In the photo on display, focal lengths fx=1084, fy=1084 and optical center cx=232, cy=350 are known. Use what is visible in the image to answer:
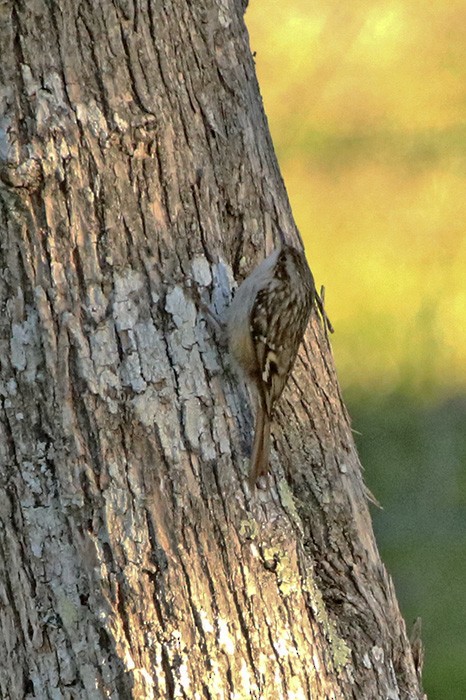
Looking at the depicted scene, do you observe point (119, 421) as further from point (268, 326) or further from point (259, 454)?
point (268, 326)

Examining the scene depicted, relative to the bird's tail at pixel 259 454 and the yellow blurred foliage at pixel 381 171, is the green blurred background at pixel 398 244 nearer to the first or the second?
the yellow blurred foliage at pixel 381 171

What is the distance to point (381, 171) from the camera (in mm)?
3838

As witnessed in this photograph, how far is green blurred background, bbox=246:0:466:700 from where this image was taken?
379cm

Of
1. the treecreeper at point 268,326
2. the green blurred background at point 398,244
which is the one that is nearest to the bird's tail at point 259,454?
the treecreeper at point 268,326

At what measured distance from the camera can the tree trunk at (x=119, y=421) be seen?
1.65m

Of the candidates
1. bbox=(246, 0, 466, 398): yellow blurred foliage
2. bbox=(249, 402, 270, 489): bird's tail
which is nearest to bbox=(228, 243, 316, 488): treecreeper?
bbox=(249, 402, 270, 489): bird's tail

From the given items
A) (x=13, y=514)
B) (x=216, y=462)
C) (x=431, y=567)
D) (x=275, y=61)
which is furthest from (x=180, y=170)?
(x=431, y=567)

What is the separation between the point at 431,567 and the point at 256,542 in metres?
2.31

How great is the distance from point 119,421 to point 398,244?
2.34 m

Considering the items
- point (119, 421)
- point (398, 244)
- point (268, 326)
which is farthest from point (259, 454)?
point (398, 244)

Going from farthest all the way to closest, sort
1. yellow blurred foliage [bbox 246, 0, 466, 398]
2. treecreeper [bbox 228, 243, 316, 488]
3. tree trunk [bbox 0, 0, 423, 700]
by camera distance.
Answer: yellow blurred foliage [bbox 246, 0, 466, 398] → treecreeper [bbox 228, 243, 316, 488] → tree trunk [bbox 0, 0, 423, 700]

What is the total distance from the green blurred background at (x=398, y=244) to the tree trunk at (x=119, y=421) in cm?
208

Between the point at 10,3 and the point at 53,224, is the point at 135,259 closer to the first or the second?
the point at 53,224

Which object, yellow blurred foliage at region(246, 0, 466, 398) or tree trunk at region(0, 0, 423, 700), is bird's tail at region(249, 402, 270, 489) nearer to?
tree trunk at region(0, 0, 423, 700)
